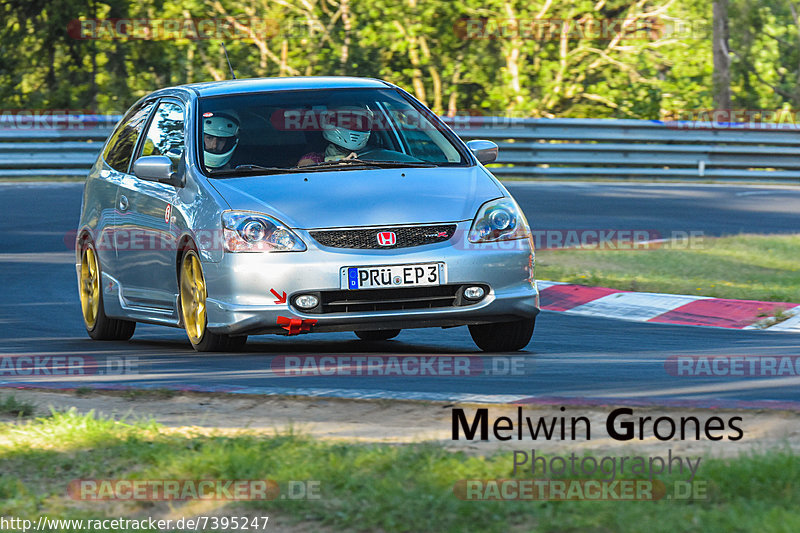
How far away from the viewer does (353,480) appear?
185 inches

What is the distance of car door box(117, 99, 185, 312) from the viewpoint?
8484mm

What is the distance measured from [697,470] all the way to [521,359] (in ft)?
10.3

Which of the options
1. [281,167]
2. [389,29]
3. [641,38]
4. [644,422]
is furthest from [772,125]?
[644,422]

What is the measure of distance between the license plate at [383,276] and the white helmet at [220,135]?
1258 mm

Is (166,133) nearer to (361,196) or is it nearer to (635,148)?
(361,196)

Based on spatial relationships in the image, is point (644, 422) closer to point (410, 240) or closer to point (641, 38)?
point (410, 240)

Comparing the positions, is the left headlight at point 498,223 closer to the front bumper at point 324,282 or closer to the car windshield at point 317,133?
the front bumper at point 324,282

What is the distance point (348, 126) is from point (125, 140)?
174cm

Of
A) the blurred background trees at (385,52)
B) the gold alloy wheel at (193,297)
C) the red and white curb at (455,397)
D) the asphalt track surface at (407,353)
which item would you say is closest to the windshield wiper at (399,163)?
the asphalt track surface at (407,353)

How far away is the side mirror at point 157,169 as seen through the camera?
27.3 ft

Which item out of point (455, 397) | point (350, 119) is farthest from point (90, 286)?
point (455, 397)

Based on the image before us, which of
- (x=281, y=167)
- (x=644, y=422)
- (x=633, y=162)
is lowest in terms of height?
(x=633, y=162)

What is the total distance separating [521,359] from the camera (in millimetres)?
7777

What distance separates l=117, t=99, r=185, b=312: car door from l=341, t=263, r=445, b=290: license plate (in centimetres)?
128
